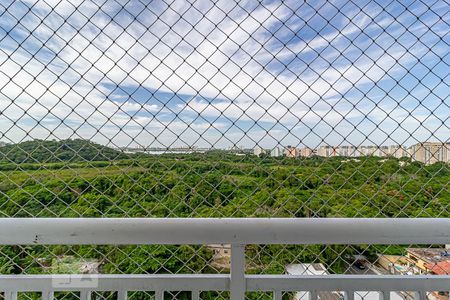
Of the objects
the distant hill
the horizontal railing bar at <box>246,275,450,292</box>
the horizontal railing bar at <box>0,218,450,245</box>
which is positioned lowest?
the horizontal railing bar at <box>246,275,450,292</box>

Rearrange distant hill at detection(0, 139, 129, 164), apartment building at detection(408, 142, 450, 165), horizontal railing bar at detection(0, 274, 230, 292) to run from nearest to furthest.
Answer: horizontal railing bar at detection(0, 274, 230, 292) < distant hill at detection(0, 139, 129, 164) < apartment building at detection(408, 142, 450, 165)

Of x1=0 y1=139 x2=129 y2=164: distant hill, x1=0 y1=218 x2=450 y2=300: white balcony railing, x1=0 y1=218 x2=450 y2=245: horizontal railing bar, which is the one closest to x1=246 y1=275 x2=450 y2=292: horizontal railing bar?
x1=0 y1=218 x2=450 y2=300: white balcony railing

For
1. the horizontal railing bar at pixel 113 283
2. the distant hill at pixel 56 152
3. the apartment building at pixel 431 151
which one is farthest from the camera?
the apartment building at pixel 431 151

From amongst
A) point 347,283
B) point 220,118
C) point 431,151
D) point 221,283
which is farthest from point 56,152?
point 431,151

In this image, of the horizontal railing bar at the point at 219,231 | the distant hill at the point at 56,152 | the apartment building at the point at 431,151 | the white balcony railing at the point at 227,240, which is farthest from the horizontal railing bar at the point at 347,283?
the distant hill at the point at 56,152

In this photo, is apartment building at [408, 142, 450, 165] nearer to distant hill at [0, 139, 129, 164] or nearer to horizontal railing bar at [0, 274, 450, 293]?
horizontal railing bar at [0, 274, 450, 293]

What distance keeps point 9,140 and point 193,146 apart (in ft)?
2.29

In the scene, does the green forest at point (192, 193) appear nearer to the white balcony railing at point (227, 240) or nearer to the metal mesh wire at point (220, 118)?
the metal mesh wire at point (220, 118)

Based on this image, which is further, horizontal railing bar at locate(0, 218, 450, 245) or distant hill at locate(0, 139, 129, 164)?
distant hill at locate(0, 139, 129, 164)

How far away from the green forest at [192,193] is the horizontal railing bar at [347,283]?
0.20m

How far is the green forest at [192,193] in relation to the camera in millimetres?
1081

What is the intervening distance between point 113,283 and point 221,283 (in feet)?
1.10

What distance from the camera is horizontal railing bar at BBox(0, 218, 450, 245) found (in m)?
0.88

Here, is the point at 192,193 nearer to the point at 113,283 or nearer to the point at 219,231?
the point at 219,231
